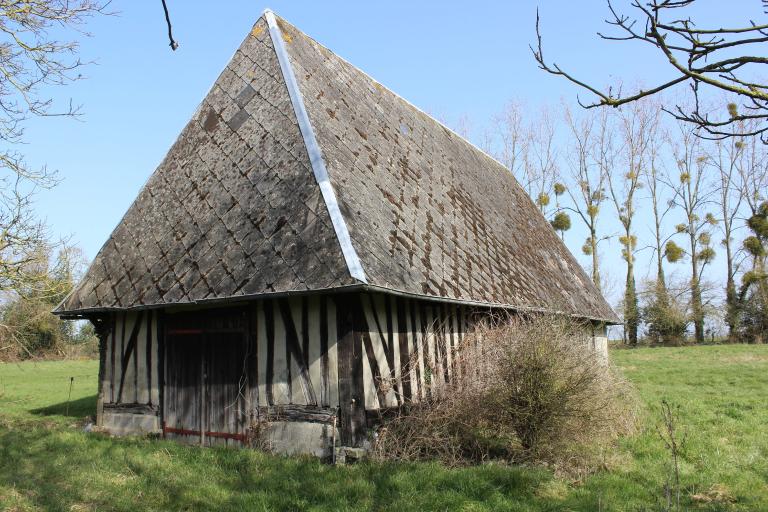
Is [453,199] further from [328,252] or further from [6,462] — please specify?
[6,462]

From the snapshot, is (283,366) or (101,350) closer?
(283,366)

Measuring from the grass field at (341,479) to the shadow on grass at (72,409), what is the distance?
244 cm

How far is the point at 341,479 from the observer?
19.5 ft

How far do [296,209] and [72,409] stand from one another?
7901 mm

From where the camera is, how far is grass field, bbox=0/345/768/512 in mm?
5332

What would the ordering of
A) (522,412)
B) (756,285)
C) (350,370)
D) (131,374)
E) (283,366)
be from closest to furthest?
(522,412), (350,370), (283,366), (131,374), (756,285)

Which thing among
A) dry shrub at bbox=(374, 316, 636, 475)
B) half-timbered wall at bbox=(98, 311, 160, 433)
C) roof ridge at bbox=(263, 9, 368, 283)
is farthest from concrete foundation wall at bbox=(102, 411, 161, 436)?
roof ridge at bbox=(263, 9, 368, 283)

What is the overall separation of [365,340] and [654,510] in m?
3.41

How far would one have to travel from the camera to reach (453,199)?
11.8 m

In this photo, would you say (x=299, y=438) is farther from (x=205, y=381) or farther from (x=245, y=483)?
(x=205, y=381)

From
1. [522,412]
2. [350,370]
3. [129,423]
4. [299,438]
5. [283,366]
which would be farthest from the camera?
[129,423]

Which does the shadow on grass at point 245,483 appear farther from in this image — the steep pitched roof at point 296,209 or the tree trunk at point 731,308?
the tree trunk at point 731,308

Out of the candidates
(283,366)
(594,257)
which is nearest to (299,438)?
(283,366)

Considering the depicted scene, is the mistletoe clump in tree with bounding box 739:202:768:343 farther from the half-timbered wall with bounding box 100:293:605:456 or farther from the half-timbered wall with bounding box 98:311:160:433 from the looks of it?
the half-timbered wall with bounding box 98:311:160:433
